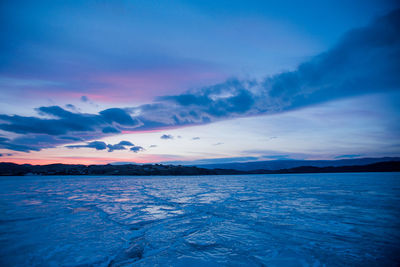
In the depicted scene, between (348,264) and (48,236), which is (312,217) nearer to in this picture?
(348,264)

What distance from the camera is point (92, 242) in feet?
21.1

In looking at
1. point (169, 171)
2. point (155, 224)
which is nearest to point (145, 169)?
point (169, 171)

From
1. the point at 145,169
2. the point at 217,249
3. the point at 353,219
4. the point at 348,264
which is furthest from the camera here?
the point at 145,169

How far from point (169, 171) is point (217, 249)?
574 feet

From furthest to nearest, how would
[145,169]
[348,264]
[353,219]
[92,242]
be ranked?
1. [145,169]
2. [353,219]
3. [92,242]
4. [348,264]

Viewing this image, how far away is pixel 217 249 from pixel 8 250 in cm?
650

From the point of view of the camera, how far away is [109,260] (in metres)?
5.02

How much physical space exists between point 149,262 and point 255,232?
441 centimetres

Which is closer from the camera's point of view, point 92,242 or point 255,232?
point 92,242

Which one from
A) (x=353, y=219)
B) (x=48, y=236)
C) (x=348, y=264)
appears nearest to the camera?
(x=348, y=264)

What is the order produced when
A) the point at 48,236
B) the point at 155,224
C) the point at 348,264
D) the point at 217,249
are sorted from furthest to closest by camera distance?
the point at 155,224 → the point at 48,236 → the point at 217,249 → the point at 348,264

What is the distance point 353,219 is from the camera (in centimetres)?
931

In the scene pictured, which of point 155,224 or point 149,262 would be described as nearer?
point 149,262

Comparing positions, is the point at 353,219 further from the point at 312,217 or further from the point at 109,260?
the point at 109,260
